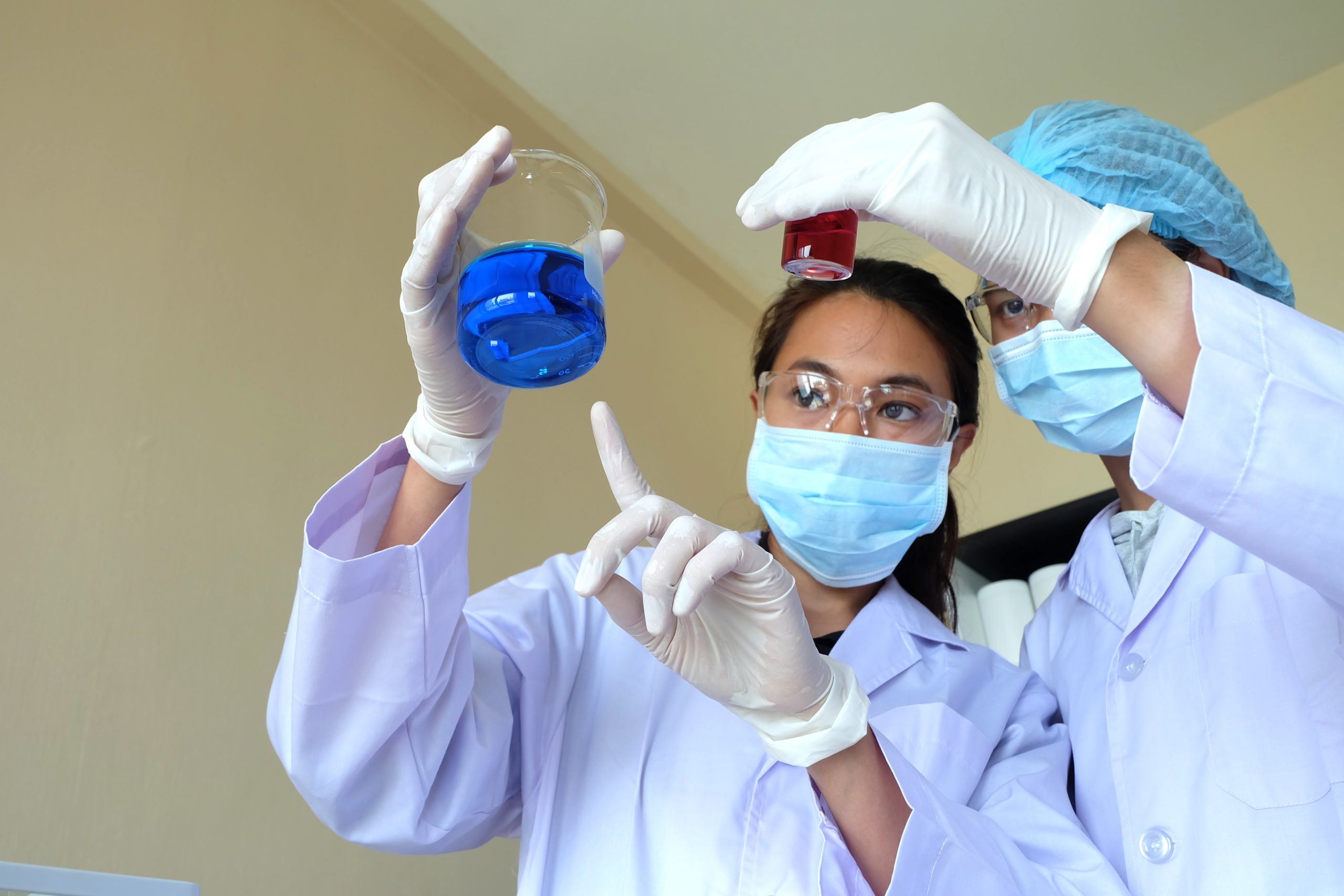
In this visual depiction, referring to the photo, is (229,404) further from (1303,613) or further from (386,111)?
(1303,613)

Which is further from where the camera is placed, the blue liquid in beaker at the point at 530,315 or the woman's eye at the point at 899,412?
the woman's eye at the point at 899,412

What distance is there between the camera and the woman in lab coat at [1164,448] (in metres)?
0.81

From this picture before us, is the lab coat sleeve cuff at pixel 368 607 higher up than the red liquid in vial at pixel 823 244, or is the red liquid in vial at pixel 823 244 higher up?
the red liquid in vial at pixel 823 244

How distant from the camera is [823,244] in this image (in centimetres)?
107

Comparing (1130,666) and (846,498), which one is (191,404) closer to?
(846,498)

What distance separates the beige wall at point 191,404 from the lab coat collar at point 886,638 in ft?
3.39

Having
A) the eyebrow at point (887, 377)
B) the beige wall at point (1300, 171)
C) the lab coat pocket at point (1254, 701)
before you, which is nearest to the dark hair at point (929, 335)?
the eyebrow at point (887, 377)

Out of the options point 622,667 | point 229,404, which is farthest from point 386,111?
point 622,667

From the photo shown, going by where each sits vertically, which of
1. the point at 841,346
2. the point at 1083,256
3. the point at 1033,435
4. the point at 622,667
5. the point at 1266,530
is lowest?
the point at 1033,435

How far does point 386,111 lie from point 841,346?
145 centimetres

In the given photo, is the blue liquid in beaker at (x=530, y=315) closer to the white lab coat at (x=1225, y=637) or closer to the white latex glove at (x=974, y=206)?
the white latex glove at (x=974, y=206)

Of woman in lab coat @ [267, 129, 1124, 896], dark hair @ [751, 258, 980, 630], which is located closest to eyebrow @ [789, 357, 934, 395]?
woman in lab coat @ [267, 129, 1124, 896]

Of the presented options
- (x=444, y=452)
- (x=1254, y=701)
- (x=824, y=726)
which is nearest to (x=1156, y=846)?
(x=1254, y=701)

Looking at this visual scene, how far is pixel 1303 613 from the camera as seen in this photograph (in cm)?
123
